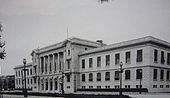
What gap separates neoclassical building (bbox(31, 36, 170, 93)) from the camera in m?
37.7

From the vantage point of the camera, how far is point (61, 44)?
56.0 m

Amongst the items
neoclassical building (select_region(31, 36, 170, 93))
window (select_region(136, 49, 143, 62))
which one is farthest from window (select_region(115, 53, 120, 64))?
window (select_region(136, 49, 143, 62))

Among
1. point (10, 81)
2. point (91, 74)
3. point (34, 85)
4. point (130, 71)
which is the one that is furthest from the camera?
point (10, 81)

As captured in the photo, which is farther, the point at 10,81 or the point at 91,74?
the point at 10,81

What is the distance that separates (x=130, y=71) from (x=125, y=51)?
13.9 ft

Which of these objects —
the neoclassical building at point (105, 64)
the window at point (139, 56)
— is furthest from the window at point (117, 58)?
the window at point (139, 56)

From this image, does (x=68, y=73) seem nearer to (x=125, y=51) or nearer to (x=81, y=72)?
(x=81, y=72)

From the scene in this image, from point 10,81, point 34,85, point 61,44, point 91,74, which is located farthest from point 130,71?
point 10,81

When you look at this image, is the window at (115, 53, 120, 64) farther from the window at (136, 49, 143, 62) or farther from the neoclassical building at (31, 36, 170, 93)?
the window at (136, 49, 143, 62)

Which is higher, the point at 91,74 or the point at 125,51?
the point at 125,51

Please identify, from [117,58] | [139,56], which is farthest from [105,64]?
[139,56]

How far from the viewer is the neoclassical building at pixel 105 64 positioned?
37.7 metres

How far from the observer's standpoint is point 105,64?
150ft

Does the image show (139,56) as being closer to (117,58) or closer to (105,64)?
(117,58)
